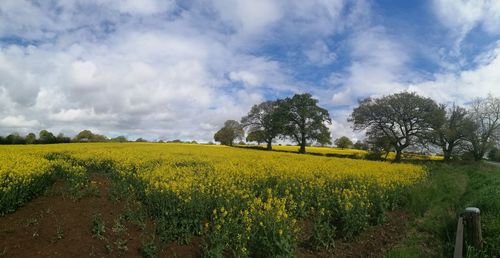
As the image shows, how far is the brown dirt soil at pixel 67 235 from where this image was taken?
7.25 metres

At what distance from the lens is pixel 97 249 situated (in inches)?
293

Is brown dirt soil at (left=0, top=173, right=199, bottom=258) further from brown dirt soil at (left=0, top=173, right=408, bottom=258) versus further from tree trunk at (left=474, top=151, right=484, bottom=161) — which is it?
tree trunk at (left=474, top=151, right=484, bottom=161)

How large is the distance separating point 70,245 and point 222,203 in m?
3.81

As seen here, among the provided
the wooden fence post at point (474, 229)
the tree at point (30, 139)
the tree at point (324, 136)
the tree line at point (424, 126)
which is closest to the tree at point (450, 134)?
the tree line at point (424, 126)

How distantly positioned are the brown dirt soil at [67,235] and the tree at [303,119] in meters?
43.9

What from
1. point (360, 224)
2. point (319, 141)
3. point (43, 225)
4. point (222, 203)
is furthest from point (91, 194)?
point (319, 141)

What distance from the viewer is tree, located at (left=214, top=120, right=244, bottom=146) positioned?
77.7 m

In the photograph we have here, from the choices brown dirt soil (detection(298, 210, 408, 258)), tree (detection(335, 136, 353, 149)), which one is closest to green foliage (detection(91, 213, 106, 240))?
brown dirt soil (detection(298, 210, 408, 258))

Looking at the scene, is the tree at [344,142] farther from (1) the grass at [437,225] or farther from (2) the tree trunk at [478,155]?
(1) the grass at [437,225]

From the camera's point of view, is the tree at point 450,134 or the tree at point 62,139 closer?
the tree at point 450,134

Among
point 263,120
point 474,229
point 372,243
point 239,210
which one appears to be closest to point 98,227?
point 239,210

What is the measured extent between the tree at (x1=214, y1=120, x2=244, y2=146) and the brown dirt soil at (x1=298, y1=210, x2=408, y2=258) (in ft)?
222

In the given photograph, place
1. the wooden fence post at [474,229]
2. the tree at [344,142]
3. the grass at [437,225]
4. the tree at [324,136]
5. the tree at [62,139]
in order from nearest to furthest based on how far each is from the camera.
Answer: the wooden fence post at [474,229] → the grass at [437,225] → the tree at [324,136] → the tree at [62,139] → the tree at [344,142]

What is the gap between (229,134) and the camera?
3086 inches
